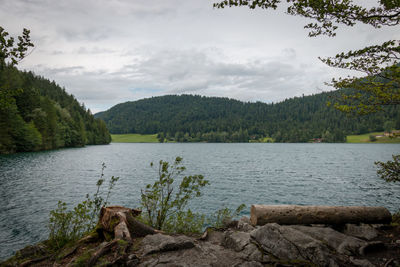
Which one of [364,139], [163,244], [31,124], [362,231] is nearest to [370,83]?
[362,231]

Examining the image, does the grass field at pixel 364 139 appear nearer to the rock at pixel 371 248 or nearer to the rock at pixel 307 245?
the rock at pixel 371 248

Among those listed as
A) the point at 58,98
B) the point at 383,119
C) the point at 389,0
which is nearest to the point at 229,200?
the point at 389,0

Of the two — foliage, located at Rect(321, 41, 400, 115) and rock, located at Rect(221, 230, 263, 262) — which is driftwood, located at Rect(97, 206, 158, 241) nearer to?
rock, located at Rect(221, 230, 263, 262)

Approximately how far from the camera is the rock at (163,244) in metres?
5.63

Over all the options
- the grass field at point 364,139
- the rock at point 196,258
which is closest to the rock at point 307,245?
the rock at point 196,258

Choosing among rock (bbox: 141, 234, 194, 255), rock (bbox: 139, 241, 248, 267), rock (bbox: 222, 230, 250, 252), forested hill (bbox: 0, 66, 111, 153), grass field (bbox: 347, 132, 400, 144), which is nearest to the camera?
rock (bbox: 139, 241, 248, 267)

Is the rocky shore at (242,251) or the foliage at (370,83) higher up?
the foliage at (370,83)

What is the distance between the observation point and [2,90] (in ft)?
25.2

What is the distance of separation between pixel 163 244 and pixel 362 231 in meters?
6.28

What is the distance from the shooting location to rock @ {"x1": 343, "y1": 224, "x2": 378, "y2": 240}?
6.92 metres

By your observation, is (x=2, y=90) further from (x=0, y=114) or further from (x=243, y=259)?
(x=0, y=114)

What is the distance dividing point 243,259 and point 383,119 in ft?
652

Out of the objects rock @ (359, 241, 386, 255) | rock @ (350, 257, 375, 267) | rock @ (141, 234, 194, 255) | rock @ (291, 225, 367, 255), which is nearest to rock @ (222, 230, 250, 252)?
rock @ (141, 234, 194, 255)

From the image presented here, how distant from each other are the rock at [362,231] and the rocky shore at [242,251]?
53mm
